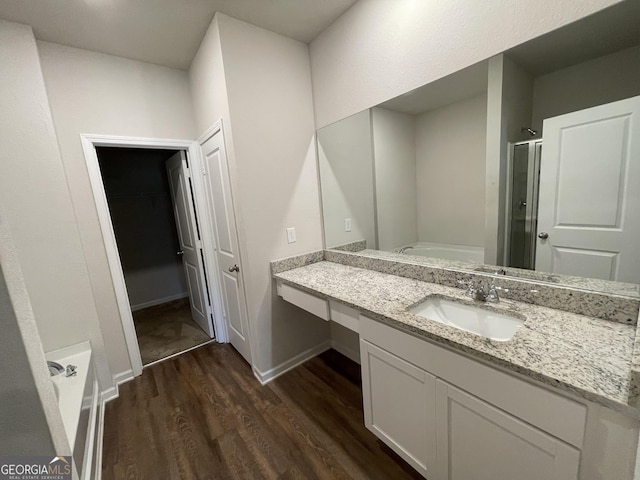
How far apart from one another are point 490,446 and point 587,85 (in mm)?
1418

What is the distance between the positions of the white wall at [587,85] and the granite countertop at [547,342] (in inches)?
32.5

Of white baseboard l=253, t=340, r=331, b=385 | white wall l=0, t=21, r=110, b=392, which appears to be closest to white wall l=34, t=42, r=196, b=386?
white wall l=0, t=21, r=110, b=392

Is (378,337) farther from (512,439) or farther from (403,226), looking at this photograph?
(403,226)

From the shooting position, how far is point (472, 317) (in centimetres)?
127

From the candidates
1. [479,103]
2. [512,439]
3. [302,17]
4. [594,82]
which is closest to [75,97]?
[302,17]

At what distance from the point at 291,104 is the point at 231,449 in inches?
93.4

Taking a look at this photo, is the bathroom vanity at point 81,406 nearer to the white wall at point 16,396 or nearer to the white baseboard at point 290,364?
the white wall at point 16,396

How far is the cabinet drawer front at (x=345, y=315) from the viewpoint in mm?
1414

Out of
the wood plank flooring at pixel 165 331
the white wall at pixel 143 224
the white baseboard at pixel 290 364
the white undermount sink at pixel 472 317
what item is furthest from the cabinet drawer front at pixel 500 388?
the white wall at pixel 143 224

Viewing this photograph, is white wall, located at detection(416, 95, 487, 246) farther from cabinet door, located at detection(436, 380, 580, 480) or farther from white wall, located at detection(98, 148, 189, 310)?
white wall, located at detection(98, 148, 189, 310)

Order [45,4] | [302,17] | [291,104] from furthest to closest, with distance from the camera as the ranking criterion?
[291,104] → [302,17] → [45,4]

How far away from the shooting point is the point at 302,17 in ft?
5.83

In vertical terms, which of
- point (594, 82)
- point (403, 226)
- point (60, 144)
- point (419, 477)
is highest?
point (60, 144)

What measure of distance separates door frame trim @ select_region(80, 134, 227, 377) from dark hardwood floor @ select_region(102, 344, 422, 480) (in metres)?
0.44
